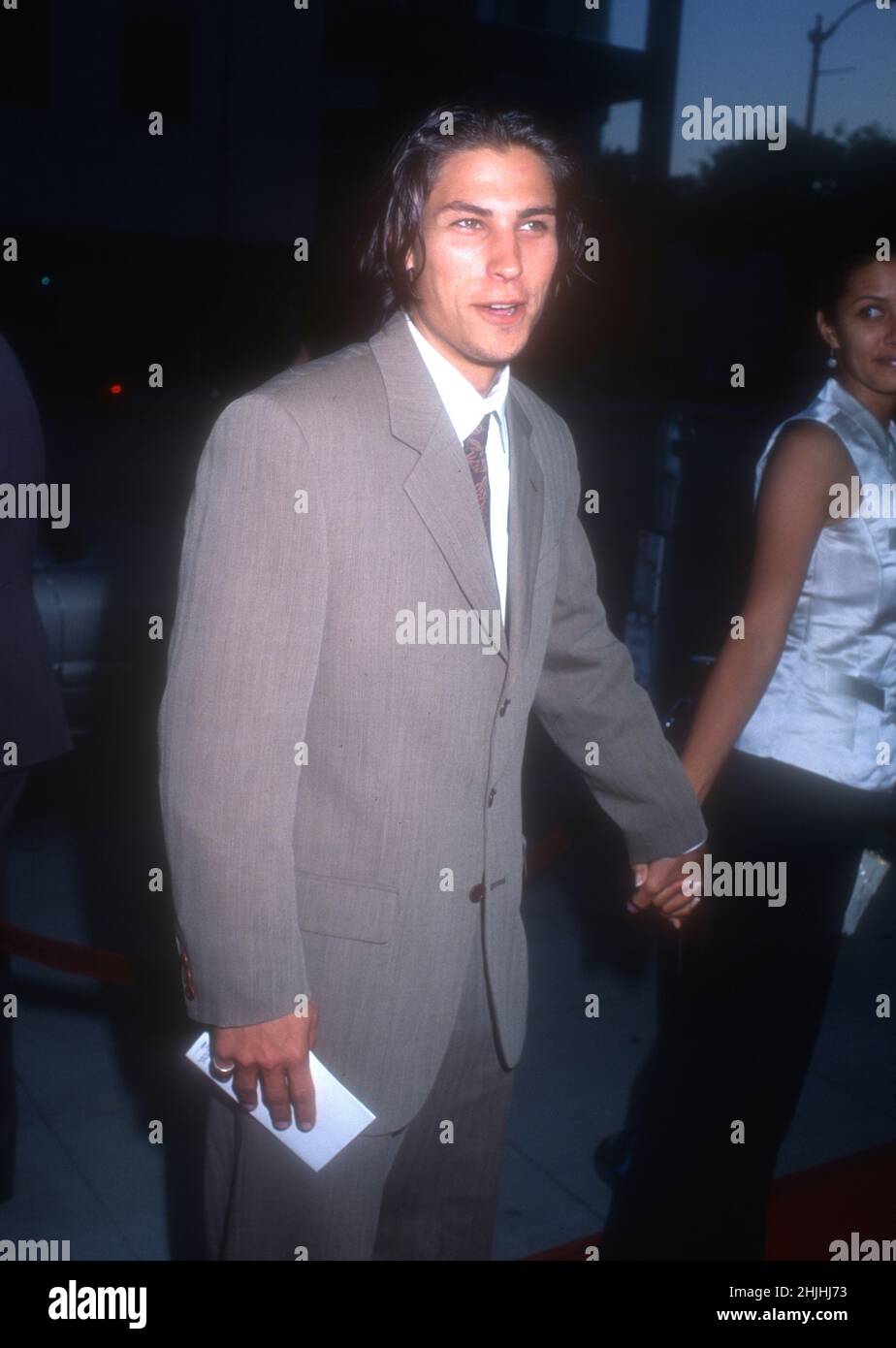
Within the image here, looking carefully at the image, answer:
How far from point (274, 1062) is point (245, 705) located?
19.9 inches

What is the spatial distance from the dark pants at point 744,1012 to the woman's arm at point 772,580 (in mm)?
122

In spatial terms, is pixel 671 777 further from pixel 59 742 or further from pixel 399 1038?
pixel 59 742

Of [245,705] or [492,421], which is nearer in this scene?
[245,705]

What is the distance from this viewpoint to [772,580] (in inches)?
92.2

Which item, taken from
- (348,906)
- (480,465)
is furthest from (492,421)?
(348,906)

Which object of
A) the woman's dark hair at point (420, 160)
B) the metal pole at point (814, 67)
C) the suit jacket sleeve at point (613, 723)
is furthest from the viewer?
the metal pole at point (814, 67)

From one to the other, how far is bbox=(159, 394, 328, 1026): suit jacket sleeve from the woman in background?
102 centimetres

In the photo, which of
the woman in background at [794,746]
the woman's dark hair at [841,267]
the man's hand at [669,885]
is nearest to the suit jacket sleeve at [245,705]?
the man's hand at [669,885]

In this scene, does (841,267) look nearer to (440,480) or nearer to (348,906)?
(440,480)

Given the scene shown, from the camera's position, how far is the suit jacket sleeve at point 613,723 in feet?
7.55

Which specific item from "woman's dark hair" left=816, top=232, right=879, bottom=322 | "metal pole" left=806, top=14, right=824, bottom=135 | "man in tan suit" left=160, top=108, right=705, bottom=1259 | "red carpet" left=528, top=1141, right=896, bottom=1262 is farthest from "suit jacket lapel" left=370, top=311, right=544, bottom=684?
"metal pole" left=806, top=14, right=824, bottom=135

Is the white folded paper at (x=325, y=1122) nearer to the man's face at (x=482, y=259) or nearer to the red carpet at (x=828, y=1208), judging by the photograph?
the man's face at (x=482, y=259)

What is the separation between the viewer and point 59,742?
2.75m

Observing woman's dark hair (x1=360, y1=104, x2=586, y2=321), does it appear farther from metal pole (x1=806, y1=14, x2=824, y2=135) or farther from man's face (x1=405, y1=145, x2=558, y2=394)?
metal pole (x1=806, y1=14, x2=824, y2=135)
